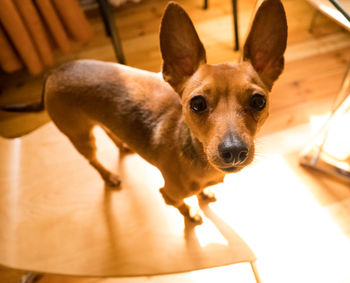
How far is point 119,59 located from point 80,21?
415 millimetres

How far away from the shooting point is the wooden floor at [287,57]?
2086mm

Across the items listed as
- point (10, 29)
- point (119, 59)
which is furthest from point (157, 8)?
point (10, 29)

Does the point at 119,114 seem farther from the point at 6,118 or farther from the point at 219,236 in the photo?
the point at 6,118

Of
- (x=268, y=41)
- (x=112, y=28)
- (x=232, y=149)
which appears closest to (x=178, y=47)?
(x=268, y=41)

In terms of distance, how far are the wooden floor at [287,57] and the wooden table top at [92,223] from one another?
322 mm

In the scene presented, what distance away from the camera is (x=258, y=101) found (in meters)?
0.97

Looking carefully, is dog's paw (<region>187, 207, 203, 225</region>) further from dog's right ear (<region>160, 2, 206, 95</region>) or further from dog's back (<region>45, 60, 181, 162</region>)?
dog's right ear (<region>160, 2, 206, 95</region>)

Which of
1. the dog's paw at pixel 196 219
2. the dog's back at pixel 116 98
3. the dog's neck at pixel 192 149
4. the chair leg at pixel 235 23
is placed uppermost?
the dog's back at pixel 116 98

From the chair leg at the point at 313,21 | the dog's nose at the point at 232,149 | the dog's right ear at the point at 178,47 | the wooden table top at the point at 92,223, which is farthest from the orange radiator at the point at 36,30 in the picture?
the chair leg at the point at 313,21

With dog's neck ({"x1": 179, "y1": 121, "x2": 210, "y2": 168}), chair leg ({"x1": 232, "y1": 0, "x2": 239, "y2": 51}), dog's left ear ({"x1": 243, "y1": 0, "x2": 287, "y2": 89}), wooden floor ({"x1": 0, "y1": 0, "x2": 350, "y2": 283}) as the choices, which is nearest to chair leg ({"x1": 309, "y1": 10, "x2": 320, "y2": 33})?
wooden floor ({"x1": 0, "y1": 0, "x2": 350, "y2": 283})

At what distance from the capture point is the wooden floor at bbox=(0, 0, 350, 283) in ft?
6.84

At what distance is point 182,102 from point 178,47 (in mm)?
206

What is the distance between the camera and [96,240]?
4.84 ft

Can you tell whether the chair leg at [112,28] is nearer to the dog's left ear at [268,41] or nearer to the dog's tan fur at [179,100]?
the dog's tan fur at [179,100]
